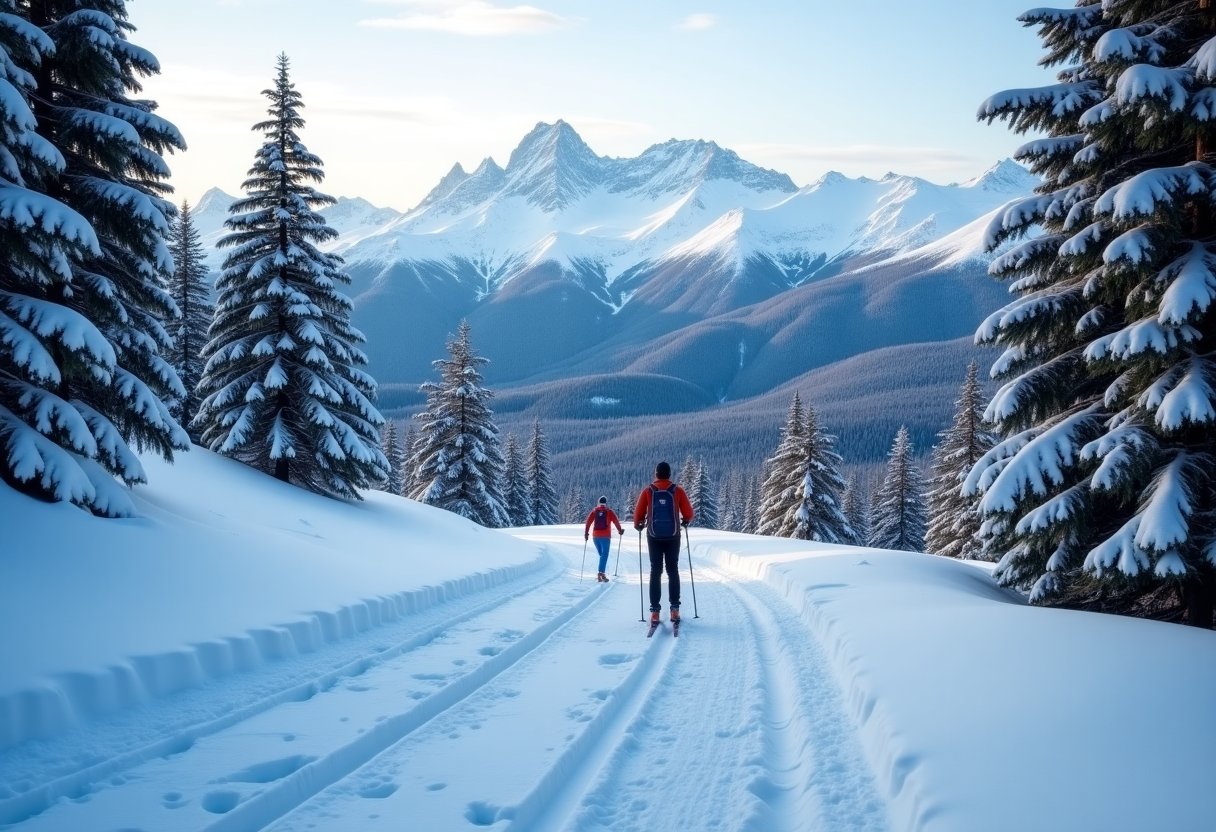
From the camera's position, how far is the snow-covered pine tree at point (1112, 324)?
24.0ft

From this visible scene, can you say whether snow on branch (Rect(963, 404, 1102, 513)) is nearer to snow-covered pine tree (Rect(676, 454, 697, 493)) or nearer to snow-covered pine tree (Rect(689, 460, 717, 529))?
snow-covered pine tree (Rect(689, 460, 717, 529))

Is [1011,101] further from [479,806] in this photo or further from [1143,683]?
[479,806]

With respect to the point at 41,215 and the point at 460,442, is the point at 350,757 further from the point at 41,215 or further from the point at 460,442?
the point at 460,442

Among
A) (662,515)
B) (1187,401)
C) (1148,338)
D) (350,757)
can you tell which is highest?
(1148,338)

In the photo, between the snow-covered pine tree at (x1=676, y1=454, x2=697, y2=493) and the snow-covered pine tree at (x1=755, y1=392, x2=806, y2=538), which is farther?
the snow-covered pine tree at (x1=676, y1=454, x2=697, y2=493)

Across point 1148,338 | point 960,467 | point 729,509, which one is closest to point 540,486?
point 960,467

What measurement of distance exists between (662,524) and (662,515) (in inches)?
4.7

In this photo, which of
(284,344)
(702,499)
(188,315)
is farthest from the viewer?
(702,499)

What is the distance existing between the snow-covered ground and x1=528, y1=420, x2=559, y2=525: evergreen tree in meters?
37.6

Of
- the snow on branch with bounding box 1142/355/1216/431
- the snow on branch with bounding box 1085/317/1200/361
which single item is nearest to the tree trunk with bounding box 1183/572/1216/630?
the snow on branch with bounding box 1142/355/1216/431

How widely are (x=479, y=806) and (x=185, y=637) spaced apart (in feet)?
12.1

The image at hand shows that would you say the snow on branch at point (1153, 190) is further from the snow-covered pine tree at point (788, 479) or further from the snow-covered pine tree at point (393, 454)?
the snow-covered pine tree at point (393, 454)

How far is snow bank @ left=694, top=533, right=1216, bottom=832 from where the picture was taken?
3.80m

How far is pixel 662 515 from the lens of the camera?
9742mm
